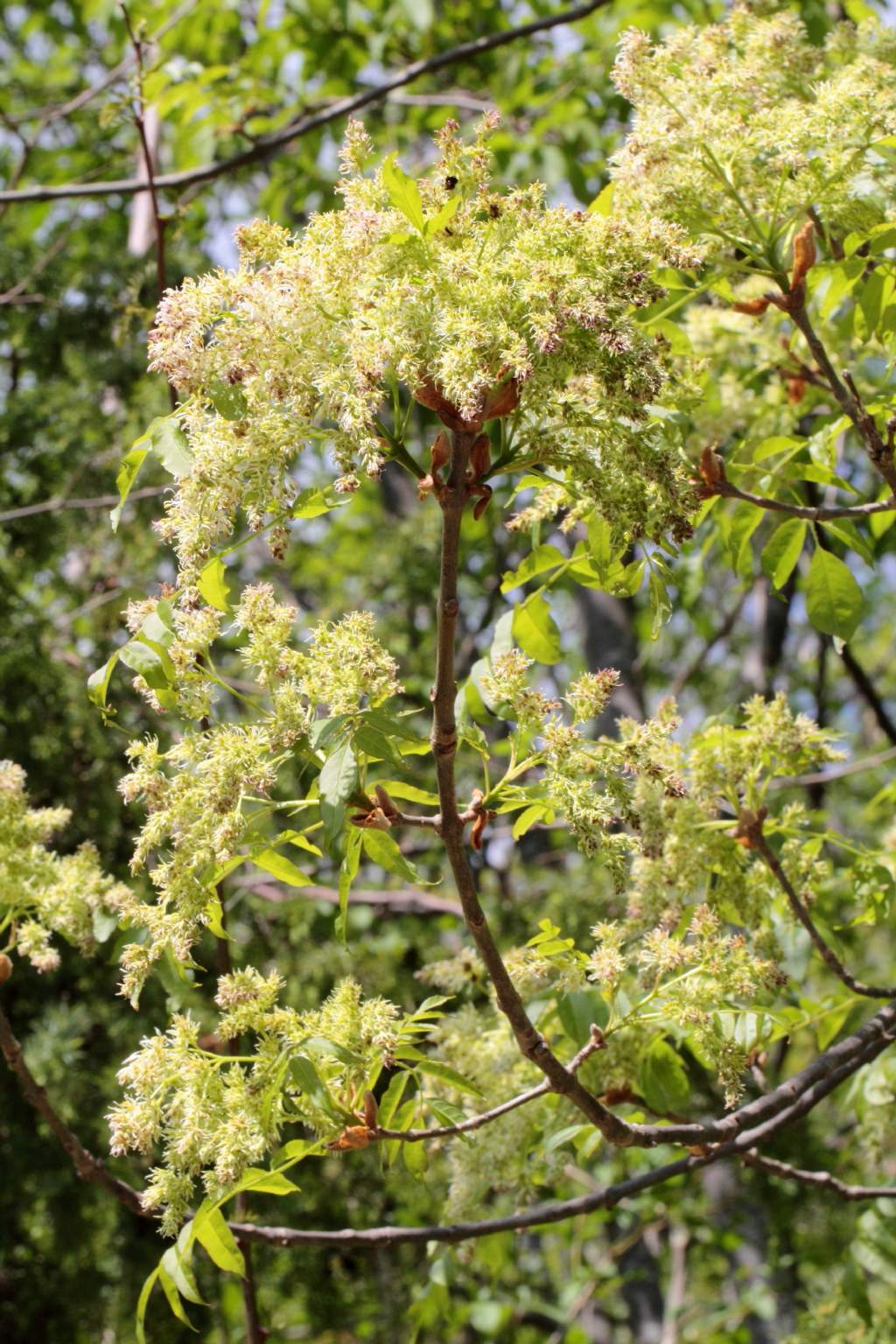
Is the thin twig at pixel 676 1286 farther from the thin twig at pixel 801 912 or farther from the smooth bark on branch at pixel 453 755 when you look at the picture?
the smooth bark on branch at pixel 453 755

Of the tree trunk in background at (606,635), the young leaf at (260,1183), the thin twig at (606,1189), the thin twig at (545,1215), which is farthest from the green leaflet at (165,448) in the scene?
the tree trunk in background at (606,635)

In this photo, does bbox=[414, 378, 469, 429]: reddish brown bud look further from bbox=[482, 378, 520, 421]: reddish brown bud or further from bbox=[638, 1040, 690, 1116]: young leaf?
bbox=[638, 1040, 690, 1116]: young leaf

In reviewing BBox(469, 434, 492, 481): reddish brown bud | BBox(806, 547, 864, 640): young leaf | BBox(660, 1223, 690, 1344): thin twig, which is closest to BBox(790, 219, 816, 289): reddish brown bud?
BBox(806, 547, 864, 640): young leaf

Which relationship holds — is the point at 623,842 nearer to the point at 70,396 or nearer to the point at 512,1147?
the point at 512,1147

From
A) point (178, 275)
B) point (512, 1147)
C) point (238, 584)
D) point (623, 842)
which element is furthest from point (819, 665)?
point (623, 842)

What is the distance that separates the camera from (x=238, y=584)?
5242 millimetres

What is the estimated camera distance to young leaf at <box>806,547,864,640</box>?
6.93 feet

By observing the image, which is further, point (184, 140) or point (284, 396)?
point (184, 140)

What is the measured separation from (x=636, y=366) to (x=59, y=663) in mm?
2698

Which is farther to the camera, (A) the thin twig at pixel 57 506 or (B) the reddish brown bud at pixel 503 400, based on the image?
(A) the thin twig at pixel 57 506

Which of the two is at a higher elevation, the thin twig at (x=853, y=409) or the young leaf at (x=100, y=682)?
the thin twig at (x=853, y=409)

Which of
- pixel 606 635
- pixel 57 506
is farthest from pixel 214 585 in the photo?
pixel 606 635

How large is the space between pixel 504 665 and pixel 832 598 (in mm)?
730

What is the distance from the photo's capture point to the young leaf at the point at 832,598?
2111 millimetres
